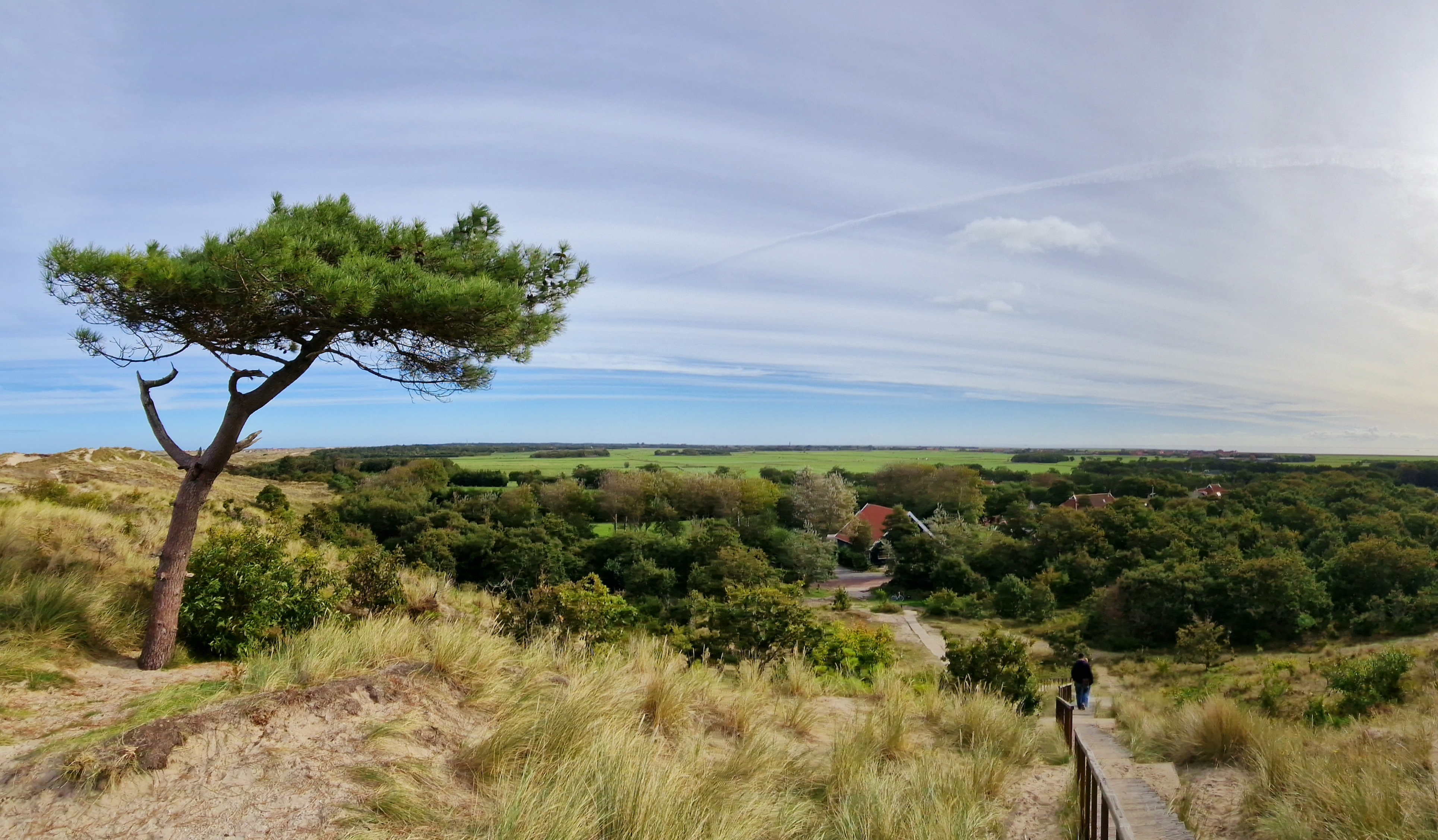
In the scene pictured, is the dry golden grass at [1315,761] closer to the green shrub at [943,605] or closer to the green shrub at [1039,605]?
the green shrub at [1039,605]

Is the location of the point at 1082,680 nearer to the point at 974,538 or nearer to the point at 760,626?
the point at 760,626

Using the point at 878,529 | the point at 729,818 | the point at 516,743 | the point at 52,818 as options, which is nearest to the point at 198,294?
the point at 52,818

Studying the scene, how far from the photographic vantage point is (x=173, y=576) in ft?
22.4

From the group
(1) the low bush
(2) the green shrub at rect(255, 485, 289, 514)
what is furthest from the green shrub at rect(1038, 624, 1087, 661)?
(2) the green shrub at rect(255, 485, 289, 514)

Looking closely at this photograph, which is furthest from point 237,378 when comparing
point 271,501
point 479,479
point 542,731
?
point 479,479

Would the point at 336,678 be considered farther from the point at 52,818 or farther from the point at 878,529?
the point at 878,529

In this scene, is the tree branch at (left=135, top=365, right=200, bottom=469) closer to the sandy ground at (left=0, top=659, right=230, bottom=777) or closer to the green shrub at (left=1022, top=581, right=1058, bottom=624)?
the sandy ground at (left=0, top=659, right=230, bottom=777)

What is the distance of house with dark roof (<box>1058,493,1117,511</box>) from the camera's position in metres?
60.0

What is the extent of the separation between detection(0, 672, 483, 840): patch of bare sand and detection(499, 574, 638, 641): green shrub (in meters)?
5.10

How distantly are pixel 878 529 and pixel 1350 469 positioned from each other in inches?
1843

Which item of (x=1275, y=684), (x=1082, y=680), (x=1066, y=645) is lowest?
(x=1066, y=645)

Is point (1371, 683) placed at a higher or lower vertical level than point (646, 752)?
lower

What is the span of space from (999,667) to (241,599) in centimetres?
1331

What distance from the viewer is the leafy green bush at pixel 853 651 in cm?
1421
